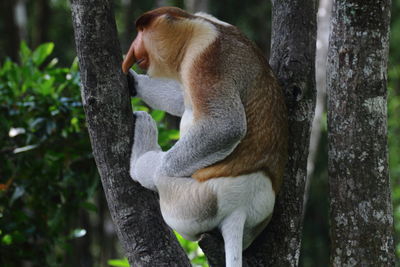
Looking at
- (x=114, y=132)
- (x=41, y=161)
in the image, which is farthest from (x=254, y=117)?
(x=41, y=161)

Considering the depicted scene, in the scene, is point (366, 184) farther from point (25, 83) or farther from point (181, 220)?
point (25, 83)

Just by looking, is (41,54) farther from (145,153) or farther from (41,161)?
(145,153)

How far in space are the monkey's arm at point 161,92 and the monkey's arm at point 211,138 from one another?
0.53 metres

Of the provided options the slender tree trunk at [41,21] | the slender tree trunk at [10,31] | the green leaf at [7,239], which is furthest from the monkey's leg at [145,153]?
the slender tree trunk at [41,21]

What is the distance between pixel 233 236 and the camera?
A: 246cm

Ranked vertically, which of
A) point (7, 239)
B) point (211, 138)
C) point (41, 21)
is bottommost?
point (7, 239)

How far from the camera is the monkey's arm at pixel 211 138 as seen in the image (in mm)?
2523

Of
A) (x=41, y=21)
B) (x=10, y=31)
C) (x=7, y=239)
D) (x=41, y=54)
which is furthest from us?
(x=41, y=21)

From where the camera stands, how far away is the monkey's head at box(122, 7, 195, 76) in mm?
2840

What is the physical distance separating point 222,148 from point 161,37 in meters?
0.66

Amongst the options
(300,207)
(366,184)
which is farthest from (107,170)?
(366,184)

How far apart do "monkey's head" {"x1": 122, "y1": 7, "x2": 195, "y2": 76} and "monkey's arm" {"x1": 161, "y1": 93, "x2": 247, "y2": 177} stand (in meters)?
0.44

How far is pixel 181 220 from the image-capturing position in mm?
2584

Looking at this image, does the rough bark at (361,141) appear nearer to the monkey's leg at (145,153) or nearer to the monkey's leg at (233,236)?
the monkey's leg at (233,236)
